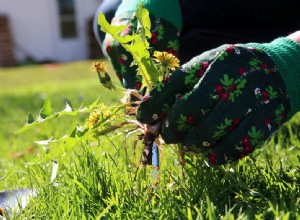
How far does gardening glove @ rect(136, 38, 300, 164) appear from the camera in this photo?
1.38 meters

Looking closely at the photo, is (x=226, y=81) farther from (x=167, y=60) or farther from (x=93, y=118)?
(x=93, y=118)

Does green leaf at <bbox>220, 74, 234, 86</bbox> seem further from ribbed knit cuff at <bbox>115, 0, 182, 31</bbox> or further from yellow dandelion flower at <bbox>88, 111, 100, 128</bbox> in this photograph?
ribbed knit cuff at <bbox>115, 0, 182, 31</bbox>

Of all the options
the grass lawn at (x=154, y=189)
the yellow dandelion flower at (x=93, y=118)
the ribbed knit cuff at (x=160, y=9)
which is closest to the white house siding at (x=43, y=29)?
the ribbed knit cuff at (x=160, y=9)

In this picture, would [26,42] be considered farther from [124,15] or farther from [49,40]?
[124,15]

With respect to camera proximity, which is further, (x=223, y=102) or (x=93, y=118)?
(x=93, y=118)

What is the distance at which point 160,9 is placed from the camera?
218 centimetres

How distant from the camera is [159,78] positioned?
5.29 ft

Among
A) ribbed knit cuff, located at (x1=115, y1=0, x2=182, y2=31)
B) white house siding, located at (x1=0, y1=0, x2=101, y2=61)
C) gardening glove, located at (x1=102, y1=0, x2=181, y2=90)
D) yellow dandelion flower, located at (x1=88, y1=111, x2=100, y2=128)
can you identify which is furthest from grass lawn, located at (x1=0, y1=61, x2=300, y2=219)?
white house siding, located at (x1=0, y1=0, x2=101, y2=61)

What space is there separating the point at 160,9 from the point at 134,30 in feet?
0.66

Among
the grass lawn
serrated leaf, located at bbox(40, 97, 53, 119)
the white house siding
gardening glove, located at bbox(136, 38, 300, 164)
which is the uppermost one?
gardening glove, located at bbox(136, 38, 300, 164)

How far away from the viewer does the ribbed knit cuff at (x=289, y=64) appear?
1.50m

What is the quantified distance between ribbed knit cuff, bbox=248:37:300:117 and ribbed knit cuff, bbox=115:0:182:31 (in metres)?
0.69

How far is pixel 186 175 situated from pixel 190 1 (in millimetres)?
1246

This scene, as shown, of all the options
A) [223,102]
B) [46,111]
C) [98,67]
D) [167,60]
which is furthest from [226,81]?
[46,111]
